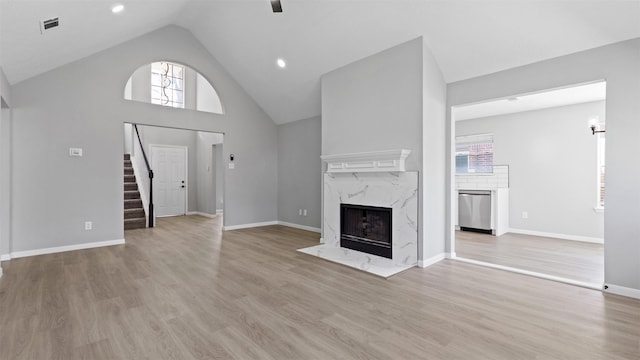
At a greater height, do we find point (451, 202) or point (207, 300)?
point (451, 202)

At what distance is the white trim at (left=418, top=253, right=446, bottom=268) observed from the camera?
3684 mm

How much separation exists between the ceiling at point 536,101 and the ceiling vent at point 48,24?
4.78 meters

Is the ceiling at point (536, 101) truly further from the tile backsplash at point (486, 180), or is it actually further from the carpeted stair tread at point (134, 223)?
the carpeted stair tread at point (134, 223)

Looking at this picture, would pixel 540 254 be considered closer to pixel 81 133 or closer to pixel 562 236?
pixel 562 236

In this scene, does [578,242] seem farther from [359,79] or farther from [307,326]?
[307,326]

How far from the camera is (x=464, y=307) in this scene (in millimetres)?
2539

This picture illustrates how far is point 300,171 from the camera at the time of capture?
21.4 feet

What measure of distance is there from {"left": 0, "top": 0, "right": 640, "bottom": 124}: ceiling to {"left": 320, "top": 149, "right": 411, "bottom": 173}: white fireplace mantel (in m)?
1.38

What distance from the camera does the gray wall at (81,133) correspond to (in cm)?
420

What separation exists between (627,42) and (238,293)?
435cm

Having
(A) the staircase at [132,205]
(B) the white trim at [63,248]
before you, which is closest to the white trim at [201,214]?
(A) the staircase at [132,205]

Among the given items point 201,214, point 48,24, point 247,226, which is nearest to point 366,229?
point 247,226

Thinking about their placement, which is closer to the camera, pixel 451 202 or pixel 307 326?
pixel 307 326

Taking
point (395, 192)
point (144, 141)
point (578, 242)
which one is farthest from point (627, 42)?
point (144, 141)
